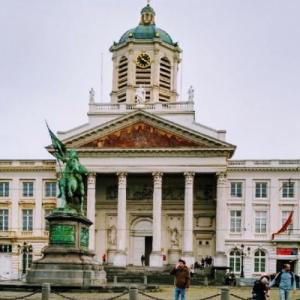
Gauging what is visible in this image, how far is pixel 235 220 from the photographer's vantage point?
7744cm

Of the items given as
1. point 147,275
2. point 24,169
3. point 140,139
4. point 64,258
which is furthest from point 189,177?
point 64,258

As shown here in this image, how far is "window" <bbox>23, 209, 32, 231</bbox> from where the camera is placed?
7925 cm

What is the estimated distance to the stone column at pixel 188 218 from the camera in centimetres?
7262

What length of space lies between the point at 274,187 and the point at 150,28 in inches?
945

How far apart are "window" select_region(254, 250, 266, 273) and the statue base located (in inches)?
1534

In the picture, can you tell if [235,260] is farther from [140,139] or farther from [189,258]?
[140,139]

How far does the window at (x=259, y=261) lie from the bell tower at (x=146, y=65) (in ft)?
63.2

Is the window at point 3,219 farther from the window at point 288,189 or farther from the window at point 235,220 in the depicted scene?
the window at point 288,189

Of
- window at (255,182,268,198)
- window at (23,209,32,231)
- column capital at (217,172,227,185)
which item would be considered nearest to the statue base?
column capital at (217,172,227,185)

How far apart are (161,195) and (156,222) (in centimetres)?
348

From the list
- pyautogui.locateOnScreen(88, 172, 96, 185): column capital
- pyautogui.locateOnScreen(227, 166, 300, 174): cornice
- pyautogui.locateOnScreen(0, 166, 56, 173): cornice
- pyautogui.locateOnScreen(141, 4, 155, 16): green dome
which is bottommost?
pyautogui.locateOnScreen(88, 172, 96, 185): column capital

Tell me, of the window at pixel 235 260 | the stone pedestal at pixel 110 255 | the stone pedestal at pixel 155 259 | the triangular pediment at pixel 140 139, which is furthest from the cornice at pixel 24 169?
the window at pixel 235 260

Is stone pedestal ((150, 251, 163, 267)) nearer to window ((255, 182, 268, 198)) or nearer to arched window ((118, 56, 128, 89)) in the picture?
window ((255, 182, 268, 198))

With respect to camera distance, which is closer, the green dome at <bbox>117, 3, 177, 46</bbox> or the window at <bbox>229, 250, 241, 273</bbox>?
the window at <bbox>229, 250, 241, 273</bbox>
